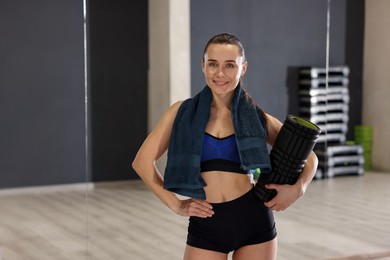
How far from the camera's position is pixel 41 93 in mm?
3852

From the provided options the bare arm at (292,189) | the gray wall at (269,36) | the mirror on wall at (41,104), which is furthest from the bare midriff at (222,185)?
the mirror on wall at (41,104)

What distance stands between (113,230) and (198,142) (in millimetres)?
2057

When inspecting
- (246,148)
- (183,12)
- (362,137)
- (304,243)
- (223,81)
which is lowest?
(304,243)

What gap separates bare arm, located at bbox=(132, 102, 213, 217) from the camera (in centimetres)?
216

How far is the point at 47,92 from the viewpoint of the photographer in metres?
3.86

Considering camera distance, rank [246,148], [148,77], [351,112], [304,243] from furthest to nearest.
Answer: [351,112] → [304,243] → [148,77] → [246,148]

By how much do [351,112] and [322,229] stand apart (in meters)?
0.86

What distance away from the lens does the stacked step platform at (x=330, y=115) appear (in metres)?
4.41

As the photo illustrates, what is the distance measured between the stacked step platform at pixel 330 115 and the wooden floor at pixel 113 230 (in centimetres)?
40

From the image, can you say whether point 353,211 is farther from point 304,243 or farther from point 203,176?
point 203,176

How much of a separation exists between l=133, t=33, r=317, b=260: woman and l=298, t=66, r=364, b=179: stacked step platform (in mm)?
2106

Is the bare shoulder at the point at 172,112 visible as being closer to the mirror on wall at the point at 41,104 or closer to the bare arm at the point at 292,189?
the bare arm at the point at 292,189

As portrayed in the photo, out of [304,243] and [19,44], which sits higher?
[19,44]

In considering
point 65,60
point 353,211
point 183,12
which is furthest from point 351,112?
point 65,60
